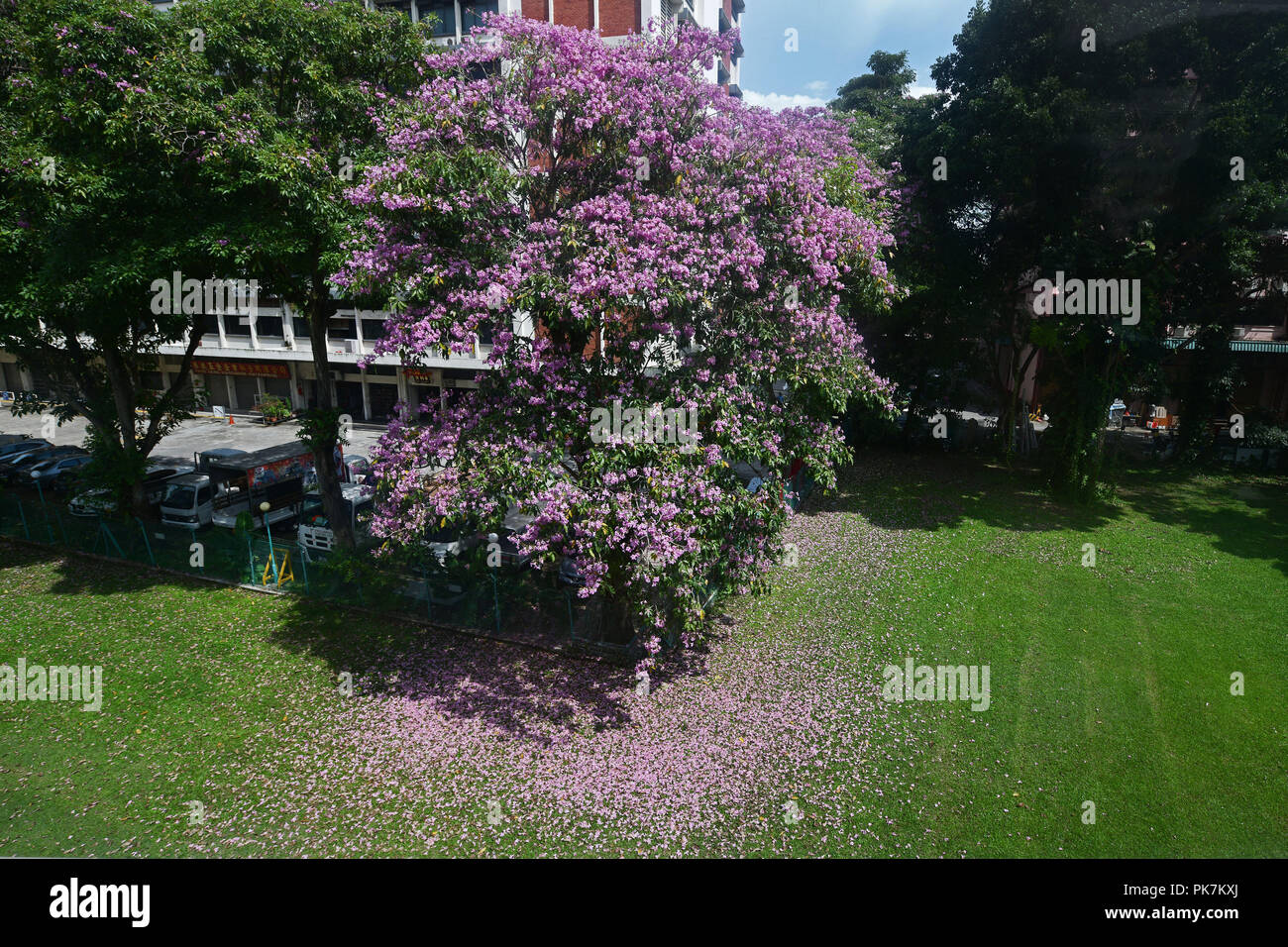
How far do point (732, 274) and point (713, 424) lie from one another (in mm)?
2630

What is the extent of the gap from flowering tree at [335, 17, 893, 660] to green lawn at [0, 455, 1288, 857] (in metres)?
2.66

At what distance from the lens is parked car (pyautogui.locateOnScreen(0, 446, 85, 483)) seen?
1056 inches

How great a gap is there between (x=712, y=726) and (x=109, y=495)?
62.1 ft

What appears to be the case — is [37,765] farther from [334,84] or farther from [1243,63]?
[1243,63]

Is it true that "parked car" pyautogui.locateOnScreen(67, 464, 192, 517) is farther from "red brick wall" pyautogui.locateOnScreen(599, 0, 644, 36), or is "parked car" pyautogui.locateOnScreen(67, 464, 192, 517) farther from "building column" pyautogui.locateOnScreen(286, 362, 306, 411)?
"red brick wall" pyautogui.locateOnScreen(599, 0, 644, 36)

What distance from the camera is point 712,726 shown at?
12.1 metres

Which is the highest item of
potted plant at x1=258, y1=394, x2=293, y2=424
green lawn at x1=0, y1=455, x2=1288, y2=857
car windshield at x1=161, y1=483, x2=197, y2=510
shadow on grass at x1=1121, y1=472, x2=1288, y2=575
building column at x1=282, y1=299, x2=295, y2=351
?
building column at x1=282, y1=299, x2=295, y2=351

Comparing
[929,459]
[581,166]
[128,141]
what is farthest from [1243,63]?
[128,141]

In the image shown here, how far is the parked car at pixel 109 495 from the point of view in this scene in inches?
806

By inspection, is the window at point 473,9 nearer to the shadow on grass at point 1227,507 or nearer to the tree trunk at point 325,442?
the tree trunk at point 325,442

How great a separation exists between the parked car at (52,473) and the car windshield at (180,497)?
6.43m

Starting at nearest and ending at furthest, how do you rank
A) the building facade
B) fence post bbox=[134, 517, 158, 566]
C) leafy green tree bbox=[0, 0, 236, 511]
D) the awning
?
leafy green tree bbox=[0, 0, 236, 511] < fence post bbox=[134, 517, 158, 566] < the awning < the building facade

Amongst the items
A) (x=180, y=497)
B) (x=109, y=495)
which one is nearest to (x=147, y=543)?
(x=109, y=495)

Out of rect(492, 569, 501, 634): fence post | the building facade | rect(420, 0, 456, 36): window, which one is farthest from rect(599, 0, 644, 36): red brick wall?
rect(492, 569, 501, 634): fence post
